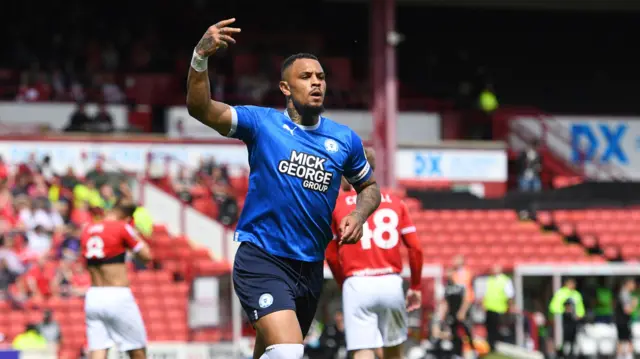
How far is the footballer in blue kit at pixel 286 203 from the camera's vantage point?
23.1 ft

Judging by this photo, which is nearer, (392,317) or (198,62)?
(198,62)

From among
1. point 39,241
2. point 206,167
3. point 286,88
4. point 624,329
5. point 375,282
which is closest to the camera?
point 286,88

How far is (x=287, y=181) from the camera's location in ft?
23.4

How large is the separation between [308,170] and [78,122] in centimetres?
1842

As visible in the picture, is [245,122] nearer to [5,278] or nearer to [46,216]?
[5,278]

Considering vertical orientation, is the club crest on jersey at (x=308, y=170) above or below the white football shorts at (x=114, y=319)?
above

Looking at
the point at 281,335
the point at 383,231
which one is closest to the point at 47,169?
the point at 383,231

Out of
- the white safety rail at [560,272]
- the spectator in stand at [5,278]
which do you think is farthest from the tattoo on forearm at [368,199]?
the white safety rail at [560,272]

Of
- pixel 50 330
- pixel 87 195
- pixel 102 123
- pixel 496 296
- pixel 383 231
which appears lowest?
pixel 50 330

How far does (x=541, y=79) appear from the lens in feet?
105

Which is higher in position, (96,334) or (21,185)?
(21,185)

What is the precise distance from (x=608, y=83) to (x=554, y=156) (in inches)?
141

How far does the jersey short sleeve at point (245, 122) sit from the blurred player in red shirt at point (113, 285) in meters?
4.25

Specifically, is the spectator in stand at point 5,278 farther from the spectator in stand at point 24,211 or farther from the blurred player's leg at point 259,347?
the blurred player's leg at point 259,347
